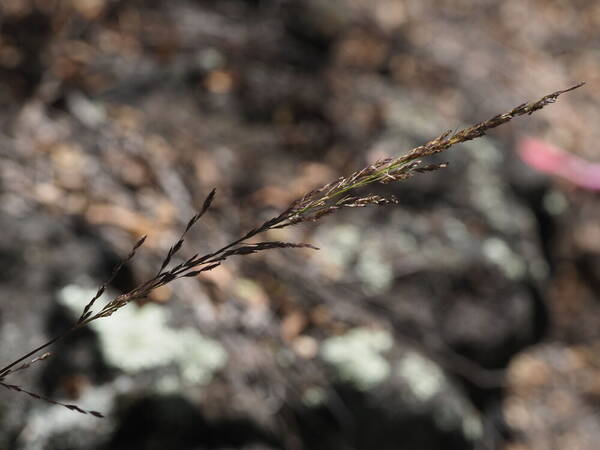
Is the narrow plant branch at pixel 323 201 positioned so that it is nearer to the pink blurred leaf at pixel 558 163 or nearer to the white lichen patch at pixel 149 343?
the white lichen patch at pixel 149 343

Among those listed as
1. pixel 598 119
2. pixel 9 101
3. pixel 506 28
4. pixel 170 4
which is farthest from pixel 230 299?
pixel 506 28

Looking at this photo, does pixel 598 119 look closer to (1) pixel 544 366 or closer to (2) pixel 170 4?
(1) pixel 544 366

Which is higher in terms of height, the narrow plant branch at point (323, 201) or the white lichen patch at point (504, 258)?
the white lichen patch at point (504, 258)

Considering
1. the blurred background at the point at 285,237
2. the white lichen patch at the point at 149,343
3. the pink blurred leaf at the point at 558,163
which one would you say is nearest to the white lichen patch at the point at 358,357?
the blurred background at the point at 285,237

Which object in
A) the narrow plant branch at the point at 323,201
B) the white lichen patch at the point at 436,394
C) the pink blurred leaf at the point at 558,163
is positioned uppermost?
the pink blurred leaf at the point at 558,163

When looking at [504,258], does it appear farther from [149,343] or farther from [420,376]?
[149,343]

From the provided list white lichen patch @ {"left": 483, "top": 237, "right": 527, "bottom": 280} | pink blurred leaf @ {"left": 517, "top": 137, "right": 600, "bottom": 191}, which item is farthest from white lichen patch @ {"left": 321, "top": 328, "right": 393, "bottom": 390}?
pink blurred leaf @ {"left": 517, "top": 137, "right": 600, "bottom": 191}

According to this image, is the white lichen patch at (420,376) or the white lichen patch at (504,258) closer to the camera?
the white lichen patch at (420,376)

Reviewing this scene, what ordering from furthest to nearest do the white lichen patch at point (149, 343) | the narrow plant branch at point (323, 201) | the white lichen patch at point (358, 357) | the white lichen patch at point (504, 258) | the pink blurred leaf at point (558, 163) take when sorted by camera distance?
the pink blurred leaf at point (558, 163) → the white lichen patch at point (504, 258) → the white lichen patch at point (358, 357) → the white lichen patch at point (149, 343) → the narrow plant branch at point (323, 201)
